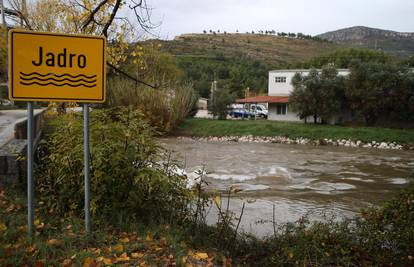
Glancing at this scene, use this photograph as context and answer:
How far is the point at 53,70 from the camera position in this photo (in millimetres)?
4500

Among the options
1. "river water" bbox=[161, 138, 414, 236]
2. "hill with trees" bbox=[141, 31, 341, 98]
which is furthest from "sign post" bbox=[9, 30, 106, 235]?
"hill with trees" bbox=[141, 31, 341, 98]

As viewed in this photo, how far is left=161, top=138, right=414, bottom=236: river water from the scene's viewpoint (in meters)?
11.1

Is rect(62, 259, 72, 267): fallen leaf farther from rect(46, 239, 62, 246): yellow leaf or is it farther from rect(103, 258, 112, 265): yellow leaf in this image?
rect(46, 239, 62, 246): yellow leaf

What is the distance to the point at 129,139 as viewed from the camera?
5828 mm

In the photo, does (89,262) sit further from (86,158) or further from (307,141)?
(307,141)

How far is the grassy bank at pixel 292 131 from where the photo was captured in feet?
108

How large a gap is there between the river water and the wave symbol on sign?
3.33 metres

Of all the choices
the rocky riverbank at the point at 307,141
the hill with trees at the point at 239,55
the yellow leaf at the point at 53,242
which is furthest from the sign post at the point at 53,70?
the hill with trees at the point at 239,55

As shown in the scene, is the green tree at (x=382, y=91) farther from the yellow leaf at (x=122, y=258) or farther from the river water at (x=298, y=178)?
the yellow leaf at (x=122, y=258)

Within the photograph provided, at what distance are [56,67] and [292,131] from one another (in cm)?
3287

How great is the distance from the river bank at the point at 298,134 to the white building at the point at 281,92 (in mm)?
7329

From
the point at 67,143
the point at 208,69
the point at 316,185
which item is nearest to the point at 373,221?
the point at 67,143

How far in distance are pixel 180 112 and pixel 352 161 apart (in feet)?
61.8

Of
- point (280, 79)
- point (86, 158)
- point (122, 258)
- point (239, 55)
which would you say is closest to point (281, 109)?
point (280, 79)
